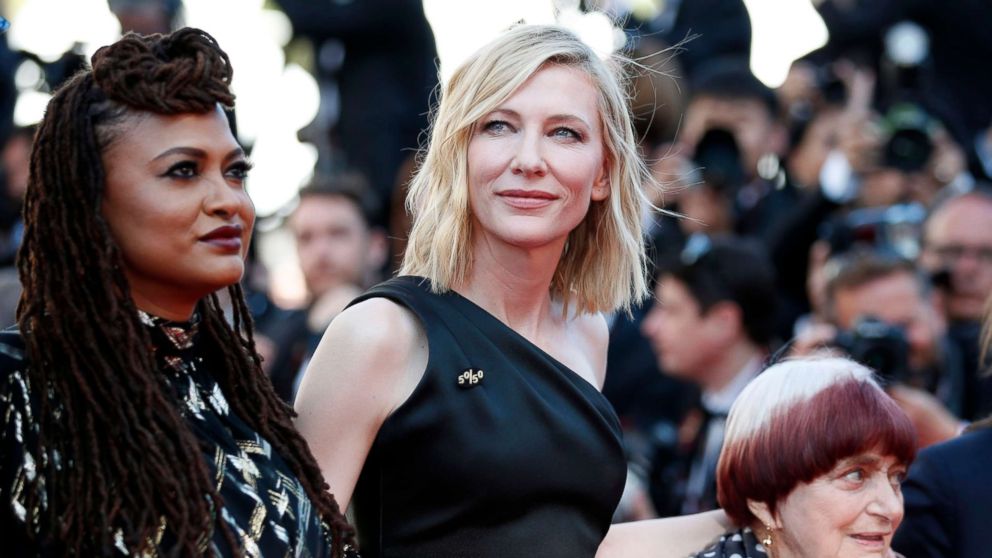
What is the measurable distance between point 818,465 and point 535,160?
905 millimetres

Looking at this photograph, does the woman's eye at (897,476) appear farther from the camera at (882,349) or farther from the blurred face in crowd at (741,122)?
the blurred face in crowd at (741,122)

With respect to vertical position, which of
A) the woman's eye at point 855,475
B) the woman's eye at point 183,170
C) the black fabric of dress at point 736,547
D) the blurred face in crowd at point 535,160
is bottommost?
→ the black fabric of dress at point 736,547

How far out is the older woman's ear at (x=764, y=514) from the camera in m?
3.44

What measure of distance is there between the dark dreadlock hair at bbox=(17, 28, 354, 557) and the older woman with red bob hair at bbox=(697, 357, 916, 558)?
1.32 m

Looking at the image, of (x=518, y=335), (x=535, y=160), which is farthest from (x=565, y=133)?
(x=518, y=335)

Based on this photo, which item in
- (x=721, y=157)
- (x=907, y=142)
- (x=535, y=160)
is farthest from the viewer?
(x=721, y=157)

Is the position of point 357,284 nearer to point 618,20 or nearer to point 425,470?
point 618,20

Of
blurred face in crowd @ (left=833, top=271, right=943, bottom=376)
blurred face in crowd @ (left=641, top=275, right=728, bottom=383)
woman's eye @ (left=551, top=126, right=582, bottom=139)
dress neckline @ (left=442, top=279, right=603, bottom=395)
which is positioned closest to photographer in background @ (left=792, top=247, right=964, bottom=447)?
blurred face in crowd @ (left=833, top=271, right=943, bottom=376)

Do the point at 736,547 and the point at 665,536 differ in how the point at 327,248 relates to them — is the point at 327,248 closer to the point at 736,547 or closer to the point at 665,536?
the point at 665,536

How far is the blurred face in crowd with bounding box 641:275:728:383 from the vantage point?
232 inches


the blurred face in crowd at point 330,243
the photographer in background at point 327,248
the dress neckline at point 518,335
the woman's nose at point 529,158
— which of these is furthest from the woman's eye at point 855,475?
the blurred face in crowd at point 330,243

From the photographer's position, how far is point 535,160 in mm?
3336

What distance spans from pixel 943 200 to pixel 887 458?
3000mm

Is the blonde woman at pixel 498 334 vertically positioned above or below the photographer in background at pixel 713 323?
above
